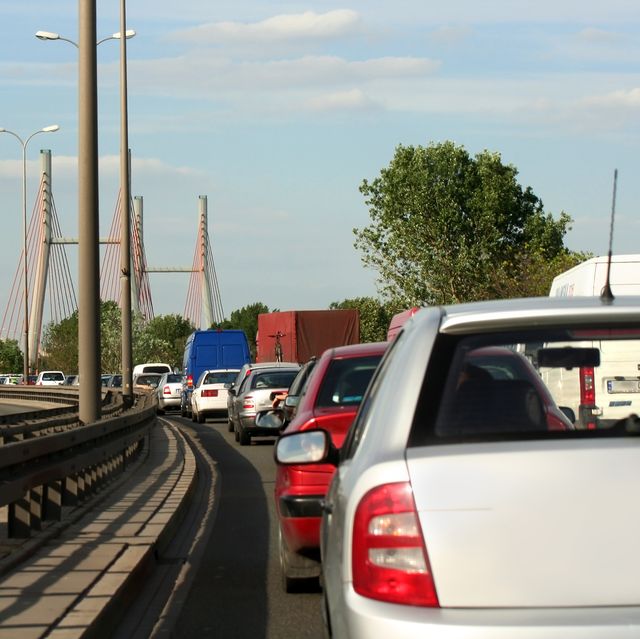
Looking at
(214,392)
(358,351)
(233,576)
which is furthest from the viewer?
(214,392)

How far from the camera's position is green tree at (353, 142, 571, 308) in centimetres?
8150

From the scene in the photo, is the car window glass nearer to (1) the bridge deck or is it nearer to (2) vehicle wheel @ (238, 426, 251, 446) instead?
(1) the bridge deck

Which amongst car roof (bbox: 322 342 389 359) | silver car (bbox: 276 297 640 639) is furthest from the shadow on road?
silver car (bbox: 276 297 640 639)

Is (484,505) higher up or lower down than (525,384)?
lower down

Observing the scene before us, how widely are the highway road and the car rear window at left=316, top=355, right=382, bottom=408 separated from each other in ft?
4.09

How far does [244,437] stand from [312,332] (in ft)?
57.2

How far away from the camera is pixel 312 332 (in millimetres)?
45531

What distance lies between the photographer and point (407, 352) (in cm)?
420

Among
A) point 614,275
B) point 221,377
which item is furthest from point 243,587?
point 221,377

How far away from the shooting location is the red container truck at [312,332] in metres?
45.0

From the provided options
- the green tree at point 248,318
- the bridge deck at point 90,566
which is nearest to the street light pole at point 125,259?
the bridge deck at point 90,566

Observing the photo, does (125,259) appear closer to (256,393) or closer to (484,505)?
(256,393)

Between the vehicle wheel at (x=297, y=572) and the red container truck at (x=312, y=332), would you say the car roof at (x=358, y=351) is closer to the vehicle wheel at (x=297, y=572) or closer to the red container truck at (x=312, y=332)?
the vehicle wheel at (x=297, y=572)

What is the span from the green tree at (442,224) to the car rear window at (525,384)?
72663 millimetres
